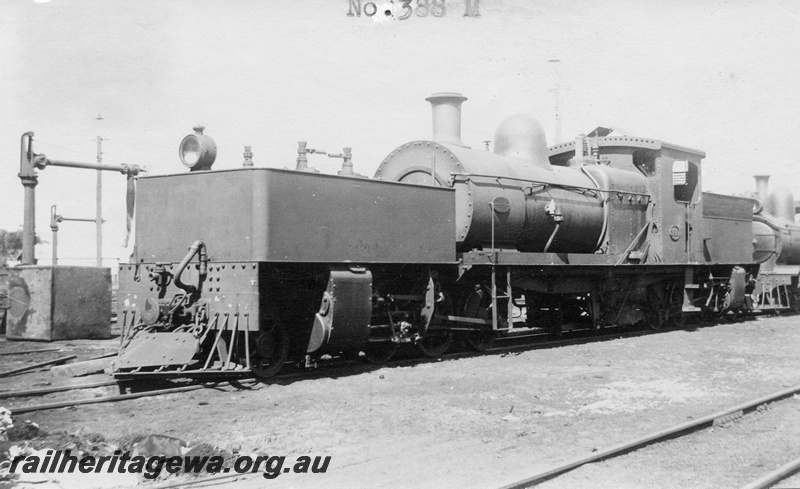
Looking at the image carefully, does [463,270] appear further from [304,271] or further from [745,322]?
[745,322]

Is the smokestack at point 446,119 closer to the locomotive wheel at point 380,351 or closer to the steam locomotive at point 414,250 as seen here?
the steam locomotive at point 414,250

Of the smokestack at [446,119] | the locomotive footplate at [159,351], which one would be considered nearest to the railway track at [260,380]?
the locomotive footplate at [159,351]

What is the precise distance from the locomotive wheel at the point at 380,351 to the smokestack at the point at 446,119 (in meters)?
3.03

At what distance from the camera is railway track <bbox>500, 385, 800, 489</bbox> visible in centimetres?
418

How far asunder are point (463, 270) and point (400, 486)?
5214 millimetres

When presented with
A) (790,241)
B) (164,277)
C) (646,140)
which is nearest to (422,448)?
(164,277)

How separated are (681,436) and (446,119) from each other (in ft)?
19.2

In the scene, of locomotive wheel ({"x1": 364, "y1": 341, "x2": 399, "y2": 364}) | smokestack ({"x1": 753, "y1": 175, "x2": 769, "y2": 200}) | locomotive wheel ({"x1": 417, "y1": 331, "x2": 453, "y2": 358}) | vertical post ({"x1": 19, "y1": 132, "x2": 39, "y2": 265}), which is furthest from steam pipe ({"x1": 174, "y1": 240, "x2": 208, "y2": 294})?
smokestack ({"x1": 753, "y1": 175, "x2": 769, "y2": 200})

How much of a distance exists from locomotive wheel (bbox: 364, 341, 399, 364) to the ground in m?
0.49

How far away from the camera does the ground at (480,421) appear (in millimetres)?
4492

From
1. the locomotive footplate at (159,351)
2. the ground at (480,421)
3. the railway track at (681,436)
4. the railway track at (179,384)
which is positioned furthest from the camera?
the locomotive footplate at (159,351)

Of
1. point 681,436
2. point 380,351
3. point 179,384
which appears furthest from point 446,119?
point 681,436

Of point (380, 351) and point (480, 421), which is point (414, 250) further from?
point (480, 421)

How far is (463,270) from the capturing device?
30.1 ft
